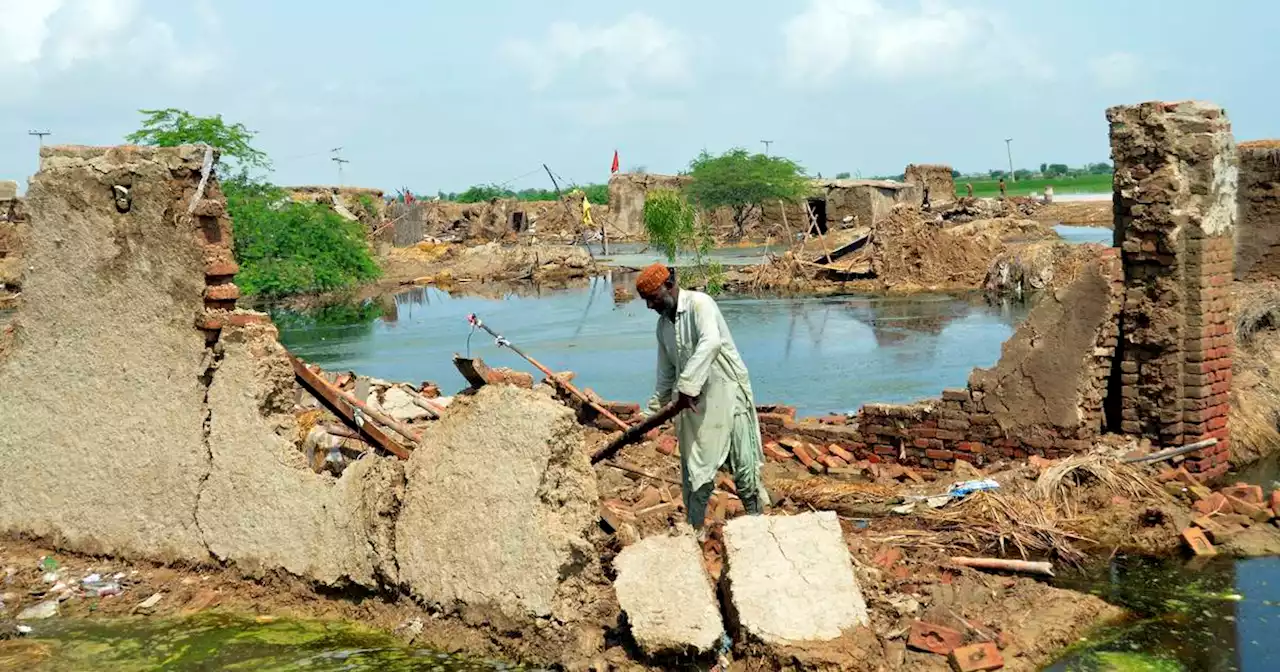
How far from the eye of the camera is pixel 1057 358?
311 inches

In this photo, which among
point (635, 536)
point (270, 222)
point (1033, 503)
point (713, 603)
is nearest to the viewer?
point (713, 603)

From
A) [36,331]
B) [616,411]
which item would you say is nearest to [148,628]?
[36,331]

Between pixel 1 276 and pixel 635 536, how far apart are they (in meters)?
6.40

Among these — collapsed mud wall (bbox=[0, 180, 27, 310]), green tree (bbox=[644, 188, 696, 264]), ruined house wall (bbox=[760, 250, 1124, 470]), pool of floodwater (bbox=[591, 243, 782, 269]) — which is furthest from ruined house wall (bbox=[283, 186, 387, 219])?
ruined house wall (bbox=[760, 250, 1124, 470])

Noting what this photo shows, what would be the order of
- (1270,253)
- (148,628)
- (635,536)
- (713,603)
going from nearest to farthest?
1. (713,603)
2. (148,628)
3. (635,536)
4. (1270,253)

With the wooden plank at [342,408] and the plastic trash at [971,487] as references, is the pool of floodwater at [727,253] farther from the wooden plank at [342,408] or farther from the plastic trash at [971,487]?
the wooden plank at [342,408]

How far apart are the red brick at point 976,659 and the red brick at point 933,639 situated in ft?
0.19

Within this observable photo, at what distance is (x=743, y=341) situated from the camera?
1923cm

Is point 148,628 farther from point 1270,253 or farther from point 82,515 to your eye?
point 1270,253

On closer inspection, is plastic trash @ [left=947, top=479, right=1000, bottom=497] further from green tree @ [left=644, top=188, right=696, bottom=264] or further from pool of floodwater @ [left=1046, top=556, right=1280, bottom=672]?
green tree @ [left=644, top=188, right=696, bottom=264]

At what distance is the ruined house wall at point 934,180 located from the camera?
1629 inches

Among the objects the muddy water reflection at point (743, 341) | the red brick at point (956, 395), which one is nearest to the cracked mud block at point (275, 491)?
the red brick at point (956, 395)

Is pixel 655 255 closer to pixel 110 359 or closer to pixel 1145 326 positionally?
pixel 1145 326

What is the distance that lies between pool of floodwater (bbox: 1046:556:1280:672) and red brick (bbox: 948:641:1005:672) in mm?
295
